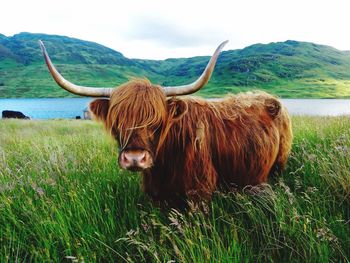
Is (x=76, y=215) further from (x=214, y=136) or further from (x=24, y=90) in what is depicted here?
(x=24, y=90)

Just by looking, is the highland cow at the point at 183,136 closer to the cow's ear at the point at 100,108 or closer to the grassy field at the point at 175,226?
the cow's ear at the point at 100,108

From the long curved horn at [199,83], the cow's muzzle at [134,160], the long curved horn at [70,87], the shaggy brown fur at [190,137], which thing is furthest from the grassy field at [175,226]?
the long curved horn at [199,83]

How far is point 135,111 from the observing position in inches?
128

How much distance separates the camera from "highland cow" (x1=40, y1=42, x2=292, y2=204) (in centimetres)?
323

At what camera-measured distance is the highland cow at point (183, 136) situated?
3227 mm

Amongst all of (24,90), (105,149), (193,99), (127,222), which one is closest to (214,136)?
(193,99)

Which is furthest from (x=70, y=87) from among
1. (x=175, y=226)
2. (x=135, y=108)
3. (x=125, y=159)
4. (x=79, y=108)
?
(x=79, y=108)

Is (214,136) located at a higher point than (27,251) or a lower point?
higher

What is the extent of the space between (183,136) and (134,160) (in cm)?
94

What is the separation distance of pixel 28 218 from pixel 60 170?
147 centimetres

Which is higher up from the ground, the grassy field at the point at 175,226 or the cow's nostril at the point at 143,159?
the cow's nostril at the point at 143,159

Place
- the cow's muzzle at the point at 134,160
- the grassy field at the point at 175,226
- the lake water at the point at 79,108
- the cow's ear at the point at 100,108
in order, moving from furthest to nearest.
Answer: the lake water at the point at 79,108
the cow's ear at the point at 100,108
the cow's muzzle at the point at 134,160
the grassy field at the point at 175,226

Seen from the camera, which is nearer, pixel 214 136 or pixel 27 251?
pixel 27 251

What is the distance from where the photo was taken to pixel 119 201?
3.78m
